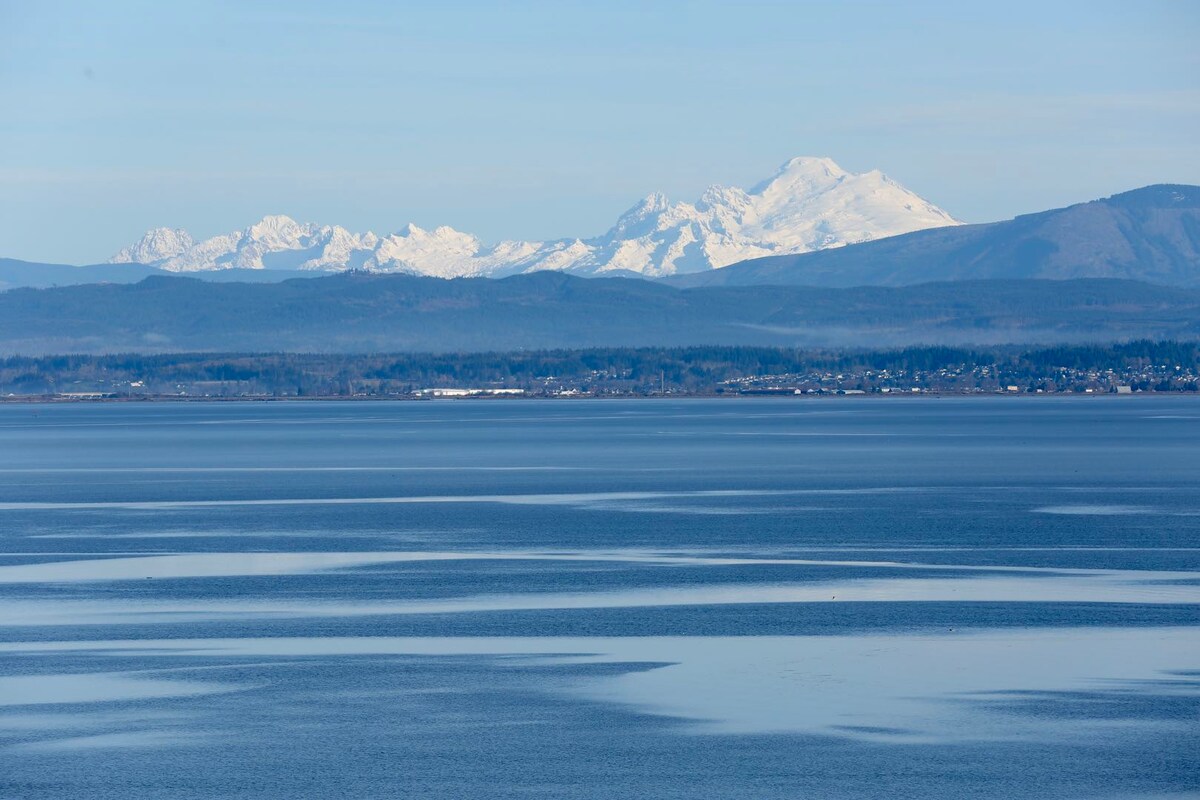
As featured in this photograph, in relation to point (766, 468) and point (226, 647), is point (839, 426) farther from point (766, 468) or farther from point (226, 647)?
point (226, 647)

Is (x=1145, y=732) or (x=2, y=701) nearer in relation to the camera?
(x=1145, y=732)

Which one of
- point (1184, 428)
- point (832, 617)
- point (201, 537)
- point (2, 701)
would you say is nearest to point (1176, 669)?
point (832, 617)

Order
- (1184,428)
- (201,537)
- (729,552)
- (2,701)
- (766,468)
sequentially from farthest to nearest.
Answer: (1184,428), (766,468), (201,537), (729,552), (2,701)

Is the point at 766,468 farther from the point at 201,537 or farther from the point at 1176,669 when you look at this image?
the point at 1176,669

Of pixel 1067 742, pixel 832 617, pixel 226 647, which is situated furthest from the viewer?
pixel 832 617

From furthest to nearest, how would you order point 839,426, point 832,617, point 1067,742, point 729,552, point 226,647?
point 839,426 → point 729,552 → point 832,617 → point 226,647 → point 1067,742

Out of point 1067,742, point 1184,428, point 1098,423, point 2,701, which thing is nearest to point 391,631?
point 2,701
